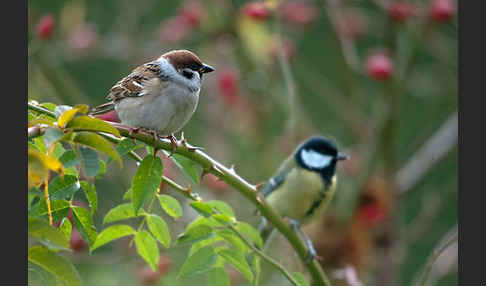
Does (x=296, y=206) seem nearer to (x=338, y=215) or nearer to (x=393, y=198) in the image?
(x=338, y=215)

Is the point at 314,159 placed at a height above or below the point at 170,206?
above

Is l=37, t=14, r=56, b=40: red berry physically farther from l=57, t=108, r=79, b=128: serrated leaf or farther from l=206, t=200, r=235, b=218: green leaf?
l=57, t=108, r=79, b=128: serrated leaf

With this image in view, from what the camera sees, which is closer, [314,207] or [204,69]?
[204,69]

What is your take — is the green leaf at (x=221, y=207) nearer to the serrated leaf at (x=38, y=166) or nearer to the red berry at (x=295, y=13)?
the serrated leaf at (x=38, y=166)

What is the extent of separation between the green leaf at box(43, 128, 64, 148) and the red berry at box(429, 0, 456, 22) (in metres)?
2.43

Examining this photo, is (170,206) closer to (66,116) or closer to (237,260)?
(237,260)

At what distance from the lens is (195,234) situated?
138 cm

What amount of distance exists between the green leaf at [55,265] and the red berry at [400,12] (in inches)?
96.2

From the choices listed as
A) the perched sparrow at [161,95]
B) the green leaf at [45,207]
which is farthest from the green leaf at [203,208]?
the perched sparrow at [161,95]

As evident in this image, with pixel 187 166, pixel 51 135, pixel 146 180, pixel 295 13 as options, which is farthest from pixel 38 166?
pixel 295 13

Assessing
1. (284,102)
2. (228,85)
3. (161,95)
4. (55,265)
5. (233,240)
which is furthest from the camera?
(228,85)

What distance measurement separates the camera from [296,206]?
3068mm

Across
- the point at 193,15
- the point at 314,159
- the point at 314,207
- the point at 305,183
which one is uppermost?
the point at 193,15

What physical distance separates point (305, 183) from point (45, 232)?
2280mm
